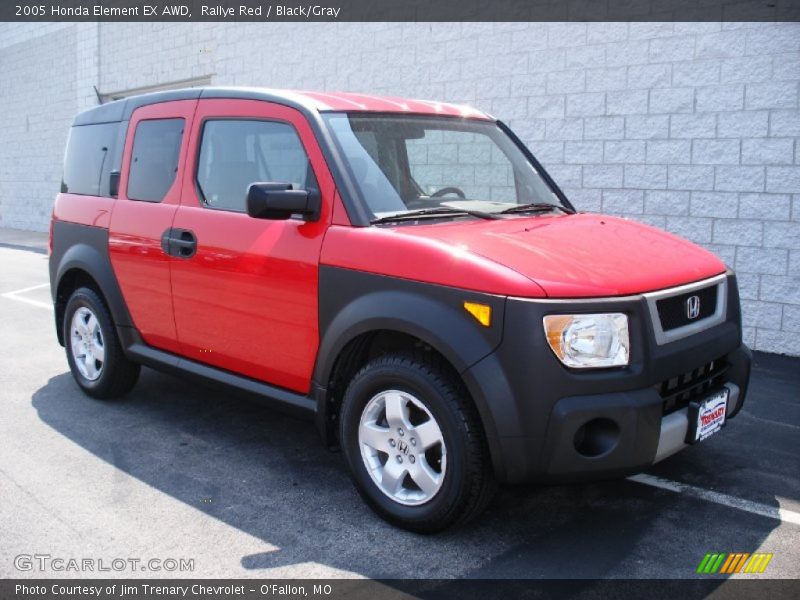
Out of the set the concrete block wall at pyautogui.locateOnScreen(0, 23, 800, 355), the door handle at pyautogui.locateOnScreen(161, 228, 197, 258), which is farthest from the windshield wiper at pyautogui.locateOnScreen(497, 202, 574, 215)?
the concrete block wall at pyautogui.locateOnScreen(0, 23, 800, 355)

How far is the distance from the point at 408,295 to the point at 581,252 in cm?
76

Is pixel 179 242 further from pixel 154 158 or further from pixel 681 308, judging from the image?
pixel 681 308

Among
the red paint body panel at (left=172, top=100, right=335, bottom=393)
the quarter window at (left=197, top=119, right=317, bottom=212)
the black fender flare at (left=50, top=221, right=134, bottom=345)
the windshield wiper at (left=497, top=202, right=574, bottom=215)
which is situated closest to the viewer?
the red paint body panel at (left=172, top=100, right=335, bottom=393)

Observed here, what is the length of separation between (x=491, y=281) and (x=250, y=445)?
214 centimetres

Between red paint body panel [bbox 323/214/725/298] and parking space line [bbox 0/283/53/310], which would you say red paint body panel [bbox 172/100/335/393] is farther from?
parking space line [bbox 0/283/53/310]

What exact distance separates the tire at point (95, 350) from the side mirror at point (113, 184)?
0.68 metres

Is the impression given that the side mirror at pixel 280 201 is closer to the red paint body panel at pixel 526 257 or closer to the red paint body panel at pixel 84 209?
the red paint body panel at pixel 526 257

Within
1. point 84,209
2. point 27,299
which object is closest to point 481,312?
point 84,209

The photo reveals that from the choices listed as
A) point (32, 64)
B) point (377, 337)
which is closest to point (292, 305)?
point (377, 337)

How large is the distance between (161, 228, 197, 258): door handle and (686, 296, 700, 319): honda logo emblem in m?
2.51

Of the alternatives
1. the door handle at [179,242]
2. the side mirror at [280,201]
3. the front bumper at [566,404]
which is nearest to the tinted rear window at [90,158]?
the door handle at [179,242]

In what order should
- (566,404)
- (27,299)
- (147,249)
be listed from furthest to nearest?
(27,299) → (147,249) → (566,404)

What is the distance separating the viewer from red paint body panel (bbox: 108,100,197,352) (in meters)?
4.57

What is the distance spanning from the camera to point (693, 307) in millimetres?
3479
